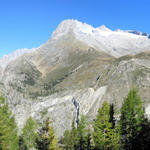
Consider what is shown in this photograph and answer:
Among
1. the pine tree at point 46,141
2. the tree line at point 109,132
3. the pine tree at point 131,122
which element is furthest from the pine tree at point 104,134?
the pine tree at point 46,141

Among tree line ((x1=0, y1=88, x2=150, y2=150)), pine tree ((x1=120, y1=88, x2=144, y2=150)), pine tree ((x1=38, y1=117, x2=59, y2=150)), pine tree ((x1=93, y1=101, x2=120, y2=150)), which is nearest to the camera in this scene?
pine tree ((x1=38, y1=117, x2=59, y2=150))

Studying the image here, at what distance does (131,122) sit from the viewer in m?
35.7

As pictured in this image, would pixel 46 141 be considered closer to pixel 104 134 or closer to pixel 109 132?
pixel 104 134

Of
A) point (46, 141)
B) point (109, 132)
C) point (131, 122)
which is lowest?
point (46, 141)

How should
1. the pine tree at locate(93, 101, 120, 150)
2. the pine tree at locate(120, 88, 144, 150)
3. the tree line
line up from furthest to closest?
the pine tree at locate(120, 88, 144, 150) → the pine tree at locate(93, 101, 120, 150) → the tree line

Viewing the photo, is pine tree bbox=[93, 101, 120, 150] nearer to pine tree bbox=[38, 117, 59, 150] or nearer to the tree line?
the tree line

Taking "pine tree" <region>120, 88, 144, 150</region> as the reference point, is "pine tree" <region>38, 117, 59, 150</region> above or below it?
below

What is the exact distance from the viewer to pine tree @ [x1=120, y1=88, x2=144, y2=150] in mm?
35031

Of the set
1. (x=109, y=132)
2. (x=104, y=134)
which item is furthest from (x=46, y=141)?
(x=109, y=132)

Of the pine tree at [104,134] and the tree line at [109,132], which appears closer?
the tree line at [109,132]

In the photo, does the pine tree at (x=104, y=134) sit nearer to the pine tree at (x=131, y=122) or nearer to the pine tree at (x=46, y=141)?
the pine tree at (x=131, y=122)

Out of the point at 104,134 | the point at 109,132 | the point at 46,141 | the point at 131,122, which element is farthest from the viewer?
the point at 131,122

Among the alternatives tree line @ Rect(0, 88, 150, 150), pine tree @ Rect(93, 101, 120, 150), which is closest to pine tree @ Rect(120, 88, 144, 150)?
tree line @ Rect(0, 88, 150, 150)

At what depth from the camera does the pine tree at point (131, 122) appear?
35.0 m
